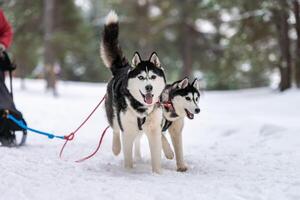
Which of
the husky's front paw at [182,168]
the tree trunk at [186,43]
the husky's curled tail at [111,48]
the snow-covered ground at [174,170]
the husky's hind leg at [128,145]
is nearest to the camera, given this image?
the snow-covered ground at [174,170]

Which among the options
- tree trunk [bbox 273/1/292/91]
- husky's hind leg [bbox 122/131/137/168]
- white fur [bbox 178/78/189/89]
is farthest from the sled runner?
tree trunk [bbox 273/1/292/91]

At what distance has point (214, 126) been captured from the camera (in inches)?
353

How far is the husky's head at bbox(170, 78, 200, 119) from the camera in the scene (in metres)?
4.43

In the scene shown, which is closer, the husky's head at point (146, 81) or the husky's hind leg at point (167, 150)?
the husky's head at point (146, 81)

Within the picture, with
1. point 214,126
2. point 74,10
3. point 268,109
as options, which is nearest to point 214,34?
point 74,10

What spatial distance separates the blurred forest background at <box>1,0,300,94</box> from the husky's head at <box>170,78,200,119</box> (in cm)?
793

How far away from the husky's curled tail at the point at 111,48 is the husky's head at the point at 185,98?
0.80 metres

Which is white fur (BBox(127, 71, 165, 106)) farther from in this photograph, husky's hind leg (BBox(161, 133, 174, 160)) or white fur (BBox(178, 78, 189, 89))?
husky's hind leg (BBox(161, 133, 174, 160))

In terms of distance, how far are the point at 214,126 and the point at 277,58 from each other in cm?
669

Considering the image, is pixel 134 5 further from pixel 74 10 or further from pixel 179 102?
pixel 179 102

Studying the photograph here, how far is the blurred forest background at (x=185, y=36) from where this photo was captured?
1390 centimetres

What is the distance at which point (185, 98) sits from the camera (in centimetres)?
446

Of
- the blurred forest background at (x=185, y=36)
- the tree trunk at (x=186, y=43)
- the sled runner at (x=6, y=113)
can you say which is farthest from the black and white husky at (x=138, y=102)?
the tree trunk at (x=186, y=43)

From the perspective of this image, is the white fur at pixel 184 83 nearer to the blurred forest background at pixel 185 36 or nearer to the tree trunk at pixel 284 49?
the blurred forest background at pixel 185 36
